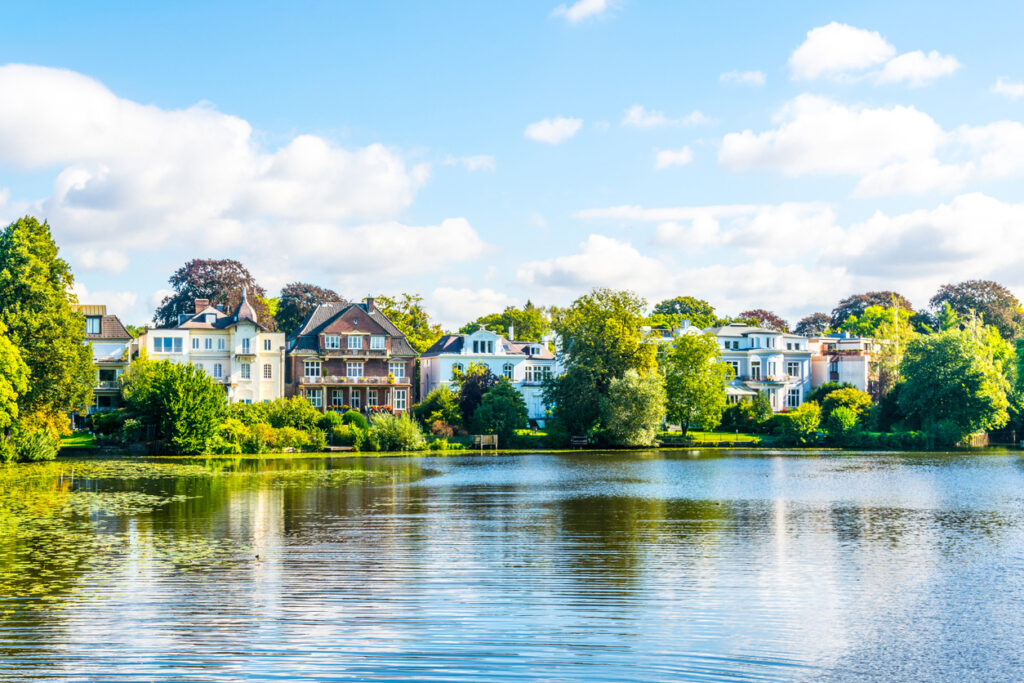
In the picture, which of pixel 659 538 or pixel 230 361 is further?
pixel 230 361

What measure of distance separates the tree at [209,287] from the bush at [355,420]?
25.3 metres

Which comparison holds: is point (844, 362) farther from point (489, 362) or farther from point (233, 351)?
point (233, 351)

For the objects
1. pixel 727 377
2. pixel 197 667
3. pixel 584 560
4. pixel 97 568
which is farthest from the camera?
pixel 727 377

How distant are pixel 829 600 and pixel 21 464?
44.2 m

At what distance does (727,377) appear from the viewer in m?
78.1

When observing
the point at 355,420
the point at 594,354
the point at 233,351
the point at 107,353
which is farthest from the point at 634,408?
the point at 107,353

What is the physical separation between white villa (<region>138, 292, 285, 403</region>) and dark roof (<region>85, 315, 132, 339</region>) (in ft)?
5.17

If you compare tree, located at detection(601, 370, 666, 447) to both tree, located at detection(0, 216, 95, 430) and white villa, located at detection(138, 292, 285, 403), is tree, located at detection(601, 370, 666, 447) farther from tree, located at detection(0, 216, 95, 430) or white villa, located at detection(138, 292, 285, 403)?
tree, located at detection(0, 216, 95, 430)

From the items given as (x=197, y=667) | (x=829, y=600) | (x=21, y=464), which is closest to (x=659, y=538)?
(x=829, y=600)

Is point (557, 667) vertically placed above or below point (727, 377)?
below

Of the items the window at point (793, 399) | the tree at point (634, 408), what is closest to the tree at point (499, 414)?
the tree at point (634, 408)

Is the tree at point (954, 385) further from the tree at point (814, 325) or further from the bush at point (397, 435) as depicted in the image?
the tree at point (814, 325)

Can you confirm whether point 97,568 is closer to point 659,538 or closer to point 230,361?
point 659,538

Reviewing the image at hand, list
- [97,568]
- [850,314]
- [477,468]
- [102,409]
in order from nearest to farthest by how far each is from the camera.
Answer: [97,568], [477,468], [102,409], [850,314]
